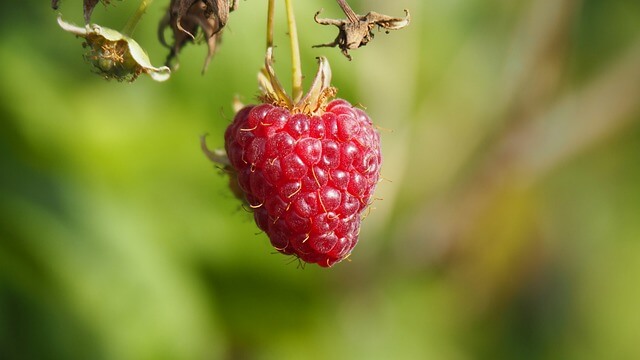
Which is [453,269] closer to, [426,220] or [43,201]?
[426,220]

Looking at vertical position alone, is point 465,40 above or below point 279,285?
above

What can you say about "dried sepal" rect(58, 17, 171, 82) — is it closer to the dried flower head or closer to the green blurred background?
the dried flower head

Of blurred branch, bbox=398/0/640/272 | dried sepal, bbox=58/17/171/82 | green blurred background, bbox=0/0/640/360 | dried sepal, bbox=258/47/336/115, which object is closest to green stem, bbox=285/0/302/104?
dried sepal, bbox=258/47/336/115

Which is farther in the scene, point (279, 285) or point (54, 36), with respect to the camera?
point (279, 285)

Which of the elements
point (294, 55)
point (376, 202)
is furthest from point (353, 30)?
point (376, 202)

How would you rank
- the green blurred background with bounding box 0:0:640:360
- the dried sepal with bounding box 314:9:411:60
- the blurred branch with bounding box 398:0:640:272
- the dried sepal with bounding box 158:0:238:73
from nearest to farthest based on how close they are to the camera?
the dried sepal with bounding box 158:0:238:73
the dried sepal with bounding box 314:9:411:60
the green blurred background with bounding box 0:0:640:360
the blurred branch with bounding box 398:0:640:272

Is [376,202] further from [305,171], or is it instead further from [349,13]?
[349,13]

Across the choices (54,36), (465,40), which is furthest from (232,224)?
(465,40)
